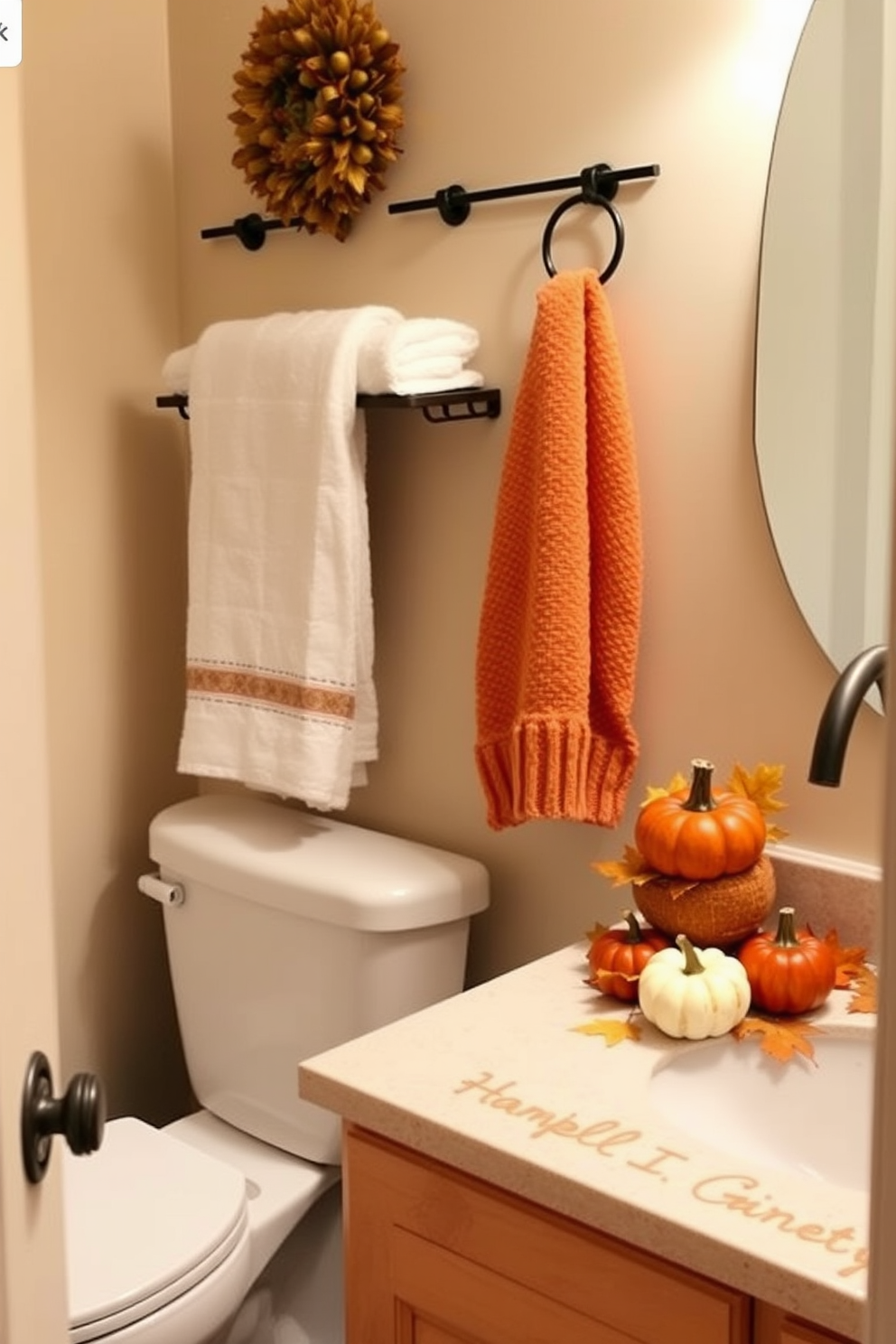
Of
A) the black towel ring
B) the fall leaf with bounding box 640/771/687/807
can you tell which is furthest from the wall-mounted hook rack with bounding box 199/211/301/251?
the fall leaf with bounding box 640/771/687/807

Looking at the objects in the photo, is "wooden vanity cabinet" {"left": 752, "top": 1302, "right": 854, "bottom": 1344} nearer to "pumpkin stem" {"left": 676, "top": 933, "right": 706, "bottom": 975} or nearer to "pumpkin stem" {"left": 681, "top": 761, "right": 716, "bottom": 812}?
"pumpkin stem" {"left": 676, "top": 933, "right": 706, "bottom": 975}

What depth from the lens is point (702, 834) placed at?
4.66ft

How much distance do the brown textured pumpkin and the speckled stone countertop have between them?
10cm

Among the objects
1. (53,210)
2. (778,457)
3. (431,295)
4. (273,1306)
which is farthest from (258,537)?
(273,1306)

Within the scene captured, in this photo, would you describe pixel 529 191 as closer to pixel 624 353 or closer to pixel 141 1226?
pixel 624 353

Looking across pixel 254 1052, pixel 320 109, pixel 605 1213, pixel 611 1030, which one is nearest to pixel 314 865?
pixel 254 1052

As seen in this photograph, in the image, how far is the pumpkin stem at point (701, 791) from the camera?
4.70ft

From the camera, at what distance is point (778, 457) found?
151cm

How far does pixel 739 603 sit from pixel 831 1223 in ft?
2.23

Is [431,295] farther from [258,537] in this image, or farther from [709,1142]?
[709,1142]

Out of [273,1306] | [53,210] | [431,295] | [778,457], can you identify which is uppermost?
[53,210]

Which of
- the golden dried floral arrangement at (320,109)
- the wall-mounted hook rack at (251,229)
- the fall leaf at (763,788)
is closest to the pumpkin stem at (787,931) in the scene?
the fall leaf at (763,788)

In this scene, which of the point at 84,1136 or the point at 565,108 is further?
the point at 565,108

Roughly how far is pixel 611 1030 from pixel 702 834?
0.66ft
